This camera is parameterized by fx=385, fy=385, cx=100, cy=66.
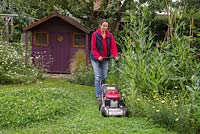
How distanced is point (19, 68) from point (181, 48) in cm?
539

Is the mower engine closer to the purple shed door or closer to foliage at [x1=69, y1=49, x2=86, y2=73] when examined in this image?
foliage at [x1=69, y1=49, x2=86, y2=73]

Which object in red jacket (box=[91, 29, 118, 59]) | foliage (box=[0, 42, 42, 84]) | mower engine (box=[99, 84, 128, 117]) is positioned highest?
red jacket (box=[91, 29, 118, 59])

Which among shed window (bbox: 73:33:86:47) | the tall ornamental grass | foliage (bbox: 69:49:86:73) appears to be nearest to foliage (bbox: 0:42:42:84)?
foliage (bbox: 69:49:86:73)

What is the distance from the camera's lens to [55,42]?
12.0 metres

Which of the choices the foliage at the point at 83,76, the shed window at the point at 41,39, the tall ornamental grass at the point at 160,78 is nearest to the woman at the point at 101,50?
the tall ornamental grass at the point at 160,78

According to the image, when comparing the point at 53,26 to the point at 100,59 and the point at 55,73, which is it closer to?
the point at 55,73

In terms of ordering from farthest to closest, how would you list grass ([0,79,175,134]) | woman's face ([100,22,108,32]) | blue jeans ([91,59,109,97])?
1. blue jeans ([91,59,109,97])
2. woman's face ([100,22,108,32])
3. grass ([0,79,175,134])

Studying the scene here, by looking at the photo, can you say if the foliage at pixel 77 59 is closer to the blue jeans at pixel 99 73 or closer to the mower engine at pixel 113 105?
the blue jeans at pixel 99 73

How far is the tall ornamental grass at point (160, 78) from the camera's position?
223 inches

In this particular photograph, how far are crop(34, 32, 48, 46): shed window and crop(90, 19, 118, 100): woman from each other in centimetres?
476

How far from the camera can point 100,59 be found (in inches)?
288

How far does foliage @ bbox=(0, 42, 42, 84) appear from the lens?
997 cm

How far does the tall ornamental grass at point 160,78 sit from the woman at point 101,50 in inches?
15.9

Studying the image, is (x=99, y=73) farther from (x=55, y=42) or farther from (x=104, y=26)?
(x=55, y=42)
